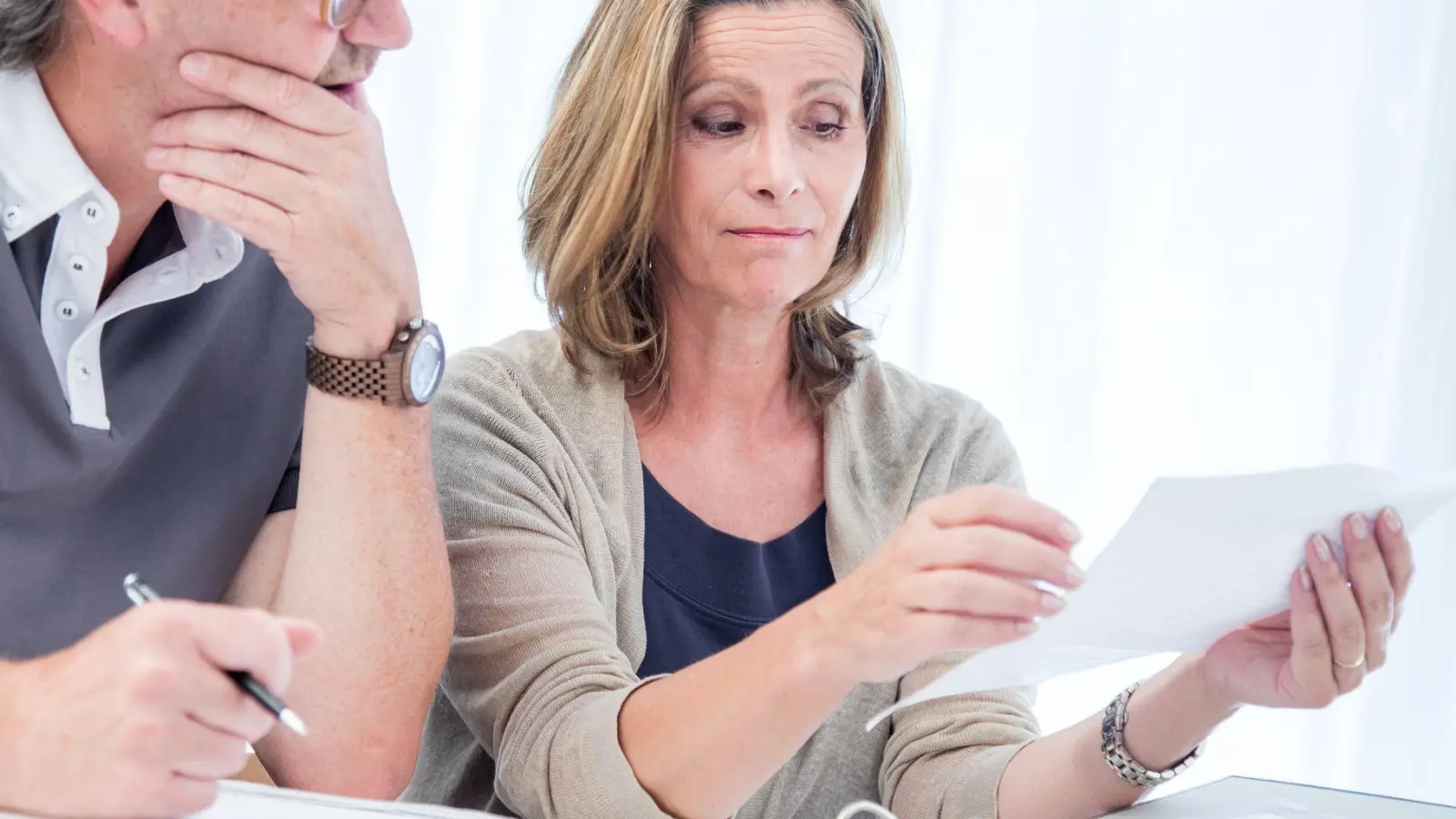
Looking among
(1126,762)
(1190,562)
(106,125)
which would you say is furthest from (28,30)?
(1126,762)

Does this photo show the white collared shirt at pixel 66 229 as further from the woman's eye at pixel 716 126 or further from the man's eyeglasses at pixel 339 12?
the woman's eye at pixel 716 126

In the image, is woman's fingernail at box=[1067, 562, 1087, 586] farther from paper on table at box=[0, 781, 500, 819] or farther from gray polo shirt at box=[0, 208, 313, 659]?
gray polo shirt at box=[0, 208, 313, 659]

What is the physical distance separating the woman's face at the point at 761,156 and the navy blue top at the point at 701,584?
245mm

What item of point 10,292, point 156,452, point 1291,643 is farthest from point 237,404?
point 1291,643

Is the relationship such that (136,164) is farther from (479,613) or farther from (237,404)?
(479,613)

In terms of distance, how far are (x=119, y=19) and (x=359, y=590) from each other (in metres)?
0.50

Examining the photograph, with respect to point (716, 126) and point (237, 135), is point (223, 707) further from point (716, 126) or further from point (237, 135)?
point (716, 126)

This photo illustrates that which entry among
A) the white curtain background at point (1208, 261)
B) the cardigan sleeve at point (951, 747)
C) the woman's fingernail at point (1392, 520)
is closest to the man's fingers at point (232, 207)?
the cardigan sleeve at point (951, 747)

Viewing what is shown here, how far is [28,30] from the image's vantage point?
3.84 ft

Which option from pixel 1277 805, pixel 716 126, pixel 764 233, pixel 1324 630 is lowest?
pixel 1277 805

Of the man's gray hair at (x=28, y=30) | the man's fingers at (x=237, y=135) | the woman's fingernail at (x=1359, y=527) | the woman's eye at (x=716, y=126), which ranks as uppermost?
the man's gray hair at (x=28, y=30)

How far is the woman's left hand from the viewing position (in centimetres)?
107

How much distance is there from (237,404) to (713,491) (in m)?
0.51

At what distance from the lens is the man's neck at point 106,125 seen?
119 centimetres
